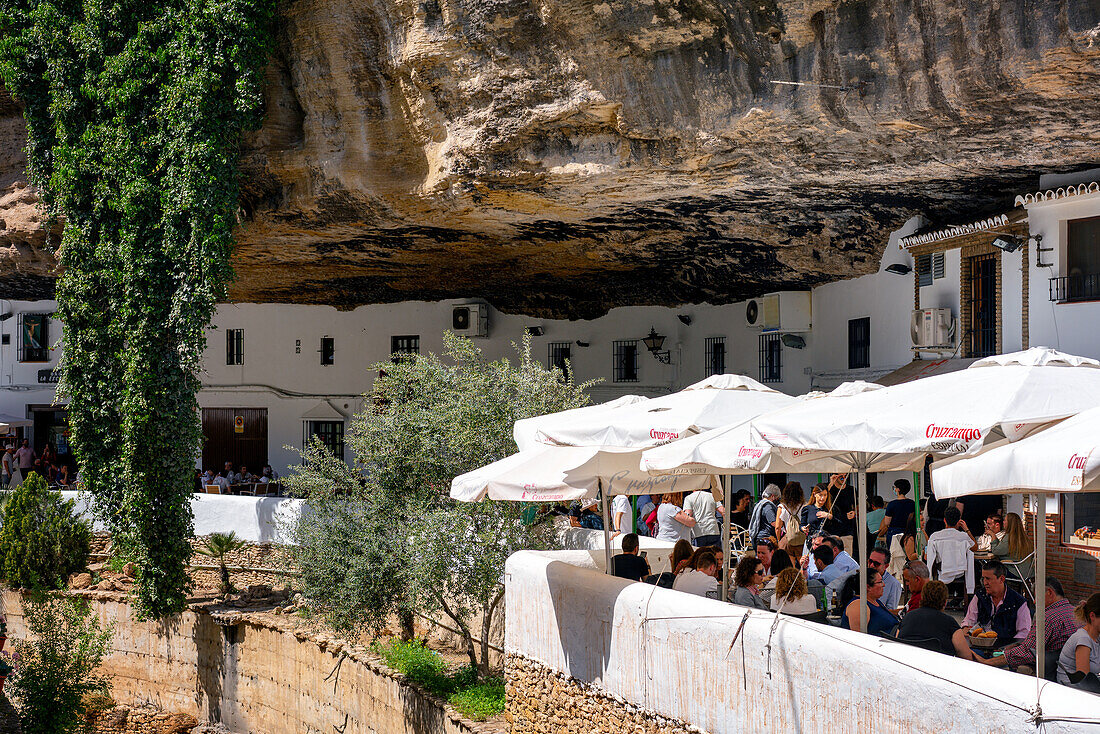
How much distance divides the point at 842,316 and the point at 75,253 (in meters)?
12.6

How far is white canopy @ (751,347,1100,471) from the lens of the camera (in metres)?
6.07

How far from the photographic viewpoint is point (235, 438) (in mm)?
26250

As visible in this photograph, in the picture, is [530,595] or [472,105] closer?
[530,595]

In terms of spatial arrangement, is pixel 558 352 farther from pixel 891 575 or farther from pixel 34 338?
pixel 34 338

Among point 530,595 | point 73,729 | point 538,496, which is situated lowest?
point 73,729

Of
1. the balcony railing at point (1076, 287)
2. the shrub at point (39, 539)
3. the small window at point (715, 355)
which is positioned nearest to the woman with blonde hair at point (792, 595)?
the balcony railing at point (1076, 287)

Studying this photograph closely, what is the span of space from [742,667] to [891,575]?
3030mm

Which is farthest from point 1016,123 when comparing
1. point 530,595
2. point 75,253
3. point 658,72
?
point 75,253

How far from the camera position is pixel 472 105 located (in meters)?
12.8

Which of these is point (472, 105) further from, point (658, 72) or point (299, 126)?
point (299, 126)

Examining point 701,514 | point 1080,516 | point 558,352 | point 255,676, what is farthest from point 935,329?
point 255,676

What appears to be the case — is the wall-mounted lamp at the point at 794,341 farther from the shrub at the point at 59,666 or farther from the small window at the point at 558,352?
the shrub at the point at 59,666

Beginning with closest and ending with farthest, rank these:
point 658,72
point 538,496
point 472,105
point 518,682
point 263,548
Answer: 1. point 538,496
2. point 518,682
3. point 658,72
4. point 472,105
5. point 263,548

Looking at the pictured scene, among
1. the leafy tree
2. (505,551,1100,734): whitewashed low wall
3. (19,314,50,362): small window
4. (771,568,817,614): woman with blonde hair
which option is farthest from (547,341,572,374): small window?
(19,314,50,362): small window
